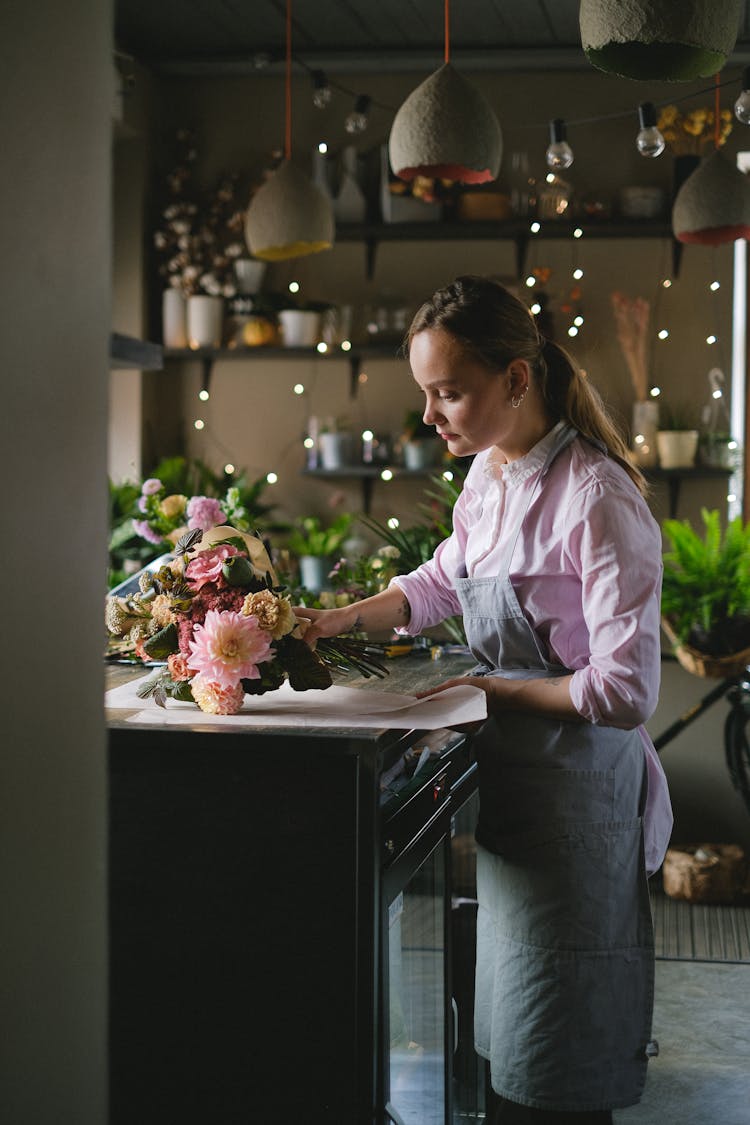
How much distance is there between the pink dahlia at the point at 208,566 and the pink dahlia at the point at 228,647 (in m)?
0.07

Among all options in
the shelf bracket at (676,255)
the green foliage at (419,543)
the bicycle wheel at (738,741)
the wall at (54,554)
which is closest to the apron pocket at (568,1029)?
the green foliage at (419,543)

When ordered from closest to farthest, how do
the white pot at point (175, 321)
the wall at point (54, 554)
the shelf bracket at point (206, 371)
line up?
the wall at point (54, 554)
the white pot at point (175, 321)
the shelf bracket at point (206, 371)

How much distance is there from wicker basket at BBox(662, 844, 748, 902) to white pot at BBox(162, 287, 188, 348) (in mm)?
3209

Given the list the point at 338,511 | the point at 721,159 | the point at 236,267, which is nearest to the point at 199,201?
the point at 236,267

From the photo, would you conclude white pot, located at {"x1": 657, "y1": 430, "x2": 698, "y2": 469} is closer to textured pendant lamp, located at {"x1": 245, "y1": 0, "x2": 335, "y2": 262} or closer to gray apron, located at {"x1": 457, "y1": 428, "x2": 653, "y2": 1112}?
textured pendant lamp, located at {"x1": 245, "y1": 0, "x2": 335, "y2": 262}

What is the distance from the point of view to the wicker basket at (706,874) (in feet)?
13.4

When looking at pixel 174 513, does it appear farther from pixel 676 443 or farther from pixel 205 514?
pixel 676 443

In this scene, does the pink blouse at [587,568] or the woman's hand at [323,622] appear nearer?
the pink blouse at [587,568]

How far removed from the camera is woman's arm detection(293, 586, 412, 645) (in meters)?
2.00

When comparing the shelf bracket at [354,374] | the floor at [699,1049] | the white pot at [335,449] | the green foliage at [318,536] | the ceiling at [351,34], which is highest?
the ceiling at [351,34]

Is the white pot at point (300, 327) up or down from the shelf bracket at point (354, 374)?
up

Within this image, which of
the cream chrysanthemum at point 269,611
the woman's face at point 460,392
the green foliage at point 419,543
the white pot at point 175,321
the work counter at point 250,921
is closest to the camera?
the work counter at point 250,921

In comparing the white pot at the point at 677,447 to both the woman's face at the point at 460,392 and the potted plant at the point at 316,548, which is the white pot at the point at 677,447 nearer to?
the potted plant at the point at 316,548

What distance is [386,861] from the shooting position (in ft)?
5.24
